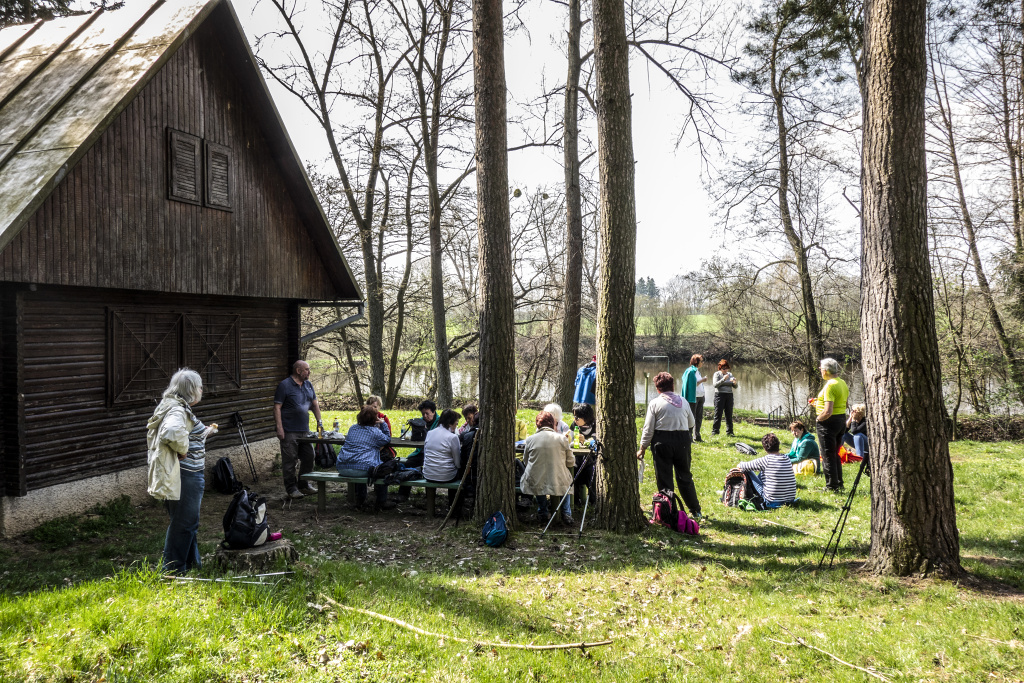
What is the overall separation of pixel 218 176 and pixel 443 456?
18.9 feet

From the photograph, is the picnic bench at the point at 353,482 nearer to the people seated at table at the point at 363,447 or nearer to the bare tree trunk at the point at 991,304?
the people seated at table at the point at 363,447

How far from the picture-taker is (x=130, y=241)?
8.56 metres

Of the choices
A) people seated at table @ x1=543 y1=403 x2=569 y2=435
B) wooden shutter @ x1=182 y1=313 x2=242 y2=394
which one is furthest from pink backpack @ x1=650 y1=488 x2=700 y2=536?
wooden shutter @ x1=182 y1=313 x2=242 y2=394

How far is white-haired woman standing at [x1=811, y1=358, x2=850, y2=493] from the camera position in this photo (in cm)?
991

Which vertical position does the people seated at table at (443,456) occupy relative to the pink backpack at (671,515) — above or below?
above

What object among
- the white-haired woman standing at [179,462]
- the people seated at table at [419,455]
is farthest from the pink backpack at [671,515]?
the white-haired woman standing at [179,462]

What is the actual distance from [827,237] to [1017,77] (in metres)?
6.26

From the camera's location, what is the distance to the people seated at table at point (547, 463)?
7793 mm

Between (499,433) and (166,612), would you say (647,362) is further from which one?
(166,612)

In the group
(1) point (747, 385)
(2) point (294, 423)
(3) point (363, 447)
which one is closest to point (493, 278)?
(3) point (363, 447)

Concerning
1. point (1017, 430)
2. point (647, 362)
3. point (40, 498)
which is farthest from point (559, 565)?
point (647, 362)

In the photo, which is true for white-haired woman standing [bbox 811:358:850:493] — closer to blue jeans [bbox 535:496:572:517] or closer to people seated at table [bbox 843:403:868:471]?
people seated at table [bbox 843:403:868:471]

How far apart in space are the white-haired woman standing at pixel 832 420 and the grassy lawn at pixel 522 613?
8.20 feet

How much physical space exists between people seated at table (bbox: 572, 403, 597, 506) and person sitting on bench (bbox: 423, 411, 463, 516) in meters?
1.58
